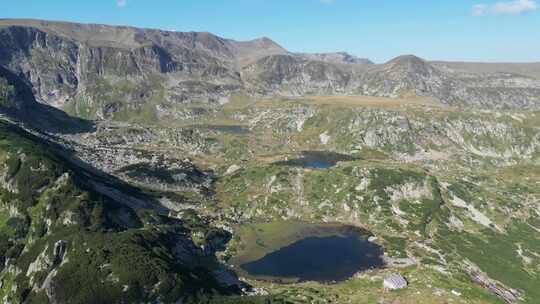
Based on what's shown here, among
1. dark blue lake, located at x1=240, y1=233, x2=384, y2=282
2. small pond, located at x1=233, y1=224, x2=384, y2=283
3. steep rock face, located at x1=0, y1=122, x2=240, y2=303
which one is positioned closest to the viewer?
steep rock face, located at x1=0, y1=122, x2=240, y2=303

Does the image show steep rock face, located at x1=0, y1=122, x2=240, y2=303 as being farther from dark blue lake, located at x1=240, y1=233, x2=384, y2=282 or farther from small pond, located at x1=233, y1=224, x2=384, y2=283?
dark blue lake, located at x1=240, y1=233, x2=384, y2=282

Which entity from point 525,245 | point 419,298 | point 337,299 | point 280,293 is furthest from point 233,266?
point 525,245

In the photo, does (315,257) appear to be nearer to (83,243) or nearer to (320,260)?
(320,260)

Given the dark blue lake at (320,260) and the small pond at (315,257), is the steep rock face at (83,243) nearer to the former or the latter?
the small pond at (315,257)

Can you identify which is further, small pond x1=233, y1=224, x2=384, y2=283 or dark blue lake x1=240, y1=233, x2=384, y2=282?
dark blue lake x1=240, y1=233, x2=384, y2=282

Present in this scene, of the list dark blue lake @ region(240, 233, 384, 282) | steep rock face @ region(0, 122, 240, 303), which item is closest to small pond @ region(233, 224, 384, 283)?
dark blue lake @ region(240, 233, 384, 282)

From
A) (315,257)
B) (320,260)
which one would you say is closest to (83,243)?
(315,257)

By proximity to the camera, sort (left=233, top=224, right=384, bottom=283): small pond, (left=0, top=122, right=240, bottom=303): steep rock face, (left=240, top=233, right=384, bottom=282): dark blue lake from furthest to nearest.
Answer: (left=240, top=233, right=384, bottom=282): dark blue lake
(left=233, top=224, right=384, bottom=283): small pond
(left=0, top=122, right=240, bottom=303): steep rock face
